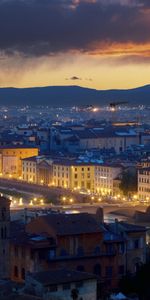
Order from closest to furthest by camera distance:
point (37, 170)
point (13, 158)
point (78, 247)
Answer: point (78, 247)
point (37, 170)
point (13, 158)

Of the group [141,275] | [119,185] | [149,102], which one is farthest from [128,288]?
[149,102]

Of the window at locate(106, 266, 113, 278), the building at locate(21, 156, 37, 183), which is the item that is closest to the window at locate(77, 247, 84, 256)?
the window at locate(106, 266, 113, 278)

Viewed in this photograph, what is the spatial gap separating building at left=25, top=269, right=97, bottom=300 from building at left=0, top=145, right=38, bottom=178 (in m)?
41.4

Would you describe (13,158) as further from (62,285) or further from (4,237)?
(62,285)

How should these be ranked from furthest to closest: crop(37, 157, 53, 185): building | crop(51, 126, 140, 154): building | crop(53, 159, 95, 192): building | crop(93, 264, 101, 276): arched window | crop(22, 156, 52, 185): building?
1. crop(51, 126, 140, 154): building
2. crop(22, 156, 52, 185): building
3. crop(37, 157, 53, 185): building
4. crop(53, 159, 95, 192): building
5. crop(93, 264, 101, 276): arched window

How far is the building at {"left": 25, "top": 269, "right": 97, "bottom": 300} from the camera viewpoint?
19375 millimetres

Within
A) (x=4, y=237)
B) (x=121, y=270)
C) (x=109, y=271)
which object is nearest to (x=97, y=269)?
(x=109, y=271)

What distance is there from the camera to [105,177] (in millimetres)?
50969

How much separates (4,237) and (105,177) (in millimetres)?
28595

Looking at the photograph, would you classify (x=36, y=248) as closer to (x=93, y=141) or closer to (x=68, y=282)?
(x=68, y=282)

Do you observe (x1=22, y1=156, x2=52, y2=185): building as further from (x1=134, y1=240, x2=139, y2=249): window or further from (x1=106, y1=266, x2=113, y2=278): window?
(x1=106, y1=266, x2=113, y2=278): window

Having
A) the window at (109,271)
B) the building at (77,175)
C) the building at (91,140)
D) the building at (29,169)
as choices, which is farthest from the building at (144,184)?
the building at (91,140)

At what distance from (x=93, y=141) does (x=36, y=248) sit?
53.9 meters

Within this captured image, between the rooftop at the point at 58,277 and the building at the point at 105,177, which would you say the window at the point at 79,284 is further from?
the building at the point at 105,177
